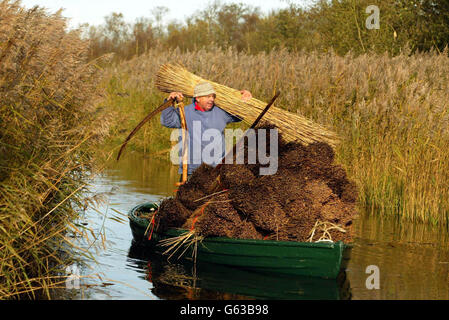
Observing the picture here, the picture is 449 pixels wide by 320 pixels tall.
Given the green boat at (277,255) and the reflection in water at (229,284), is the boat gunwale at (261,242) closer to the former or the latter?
the green boat at (277,255)

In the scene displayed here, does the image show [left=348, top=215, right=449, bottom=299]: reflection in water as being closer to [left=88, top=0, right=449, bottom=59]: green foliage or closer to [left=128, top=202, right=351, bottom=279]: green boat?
[left=128, top=202, right=351, bottom=279]: green boat

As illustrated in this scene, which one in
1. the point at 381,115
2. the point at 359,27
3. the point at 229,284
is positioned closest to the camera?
the point at 229,284

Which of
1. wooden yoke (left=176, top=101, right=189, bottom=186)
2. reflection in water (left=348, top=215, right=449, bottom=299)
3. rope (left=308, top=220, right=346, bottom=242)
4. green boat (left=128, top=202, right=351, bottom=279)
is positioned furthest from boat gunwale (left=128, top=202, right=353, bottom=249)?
wooden yoke (left=176, top=101, right=189, bottom=186)

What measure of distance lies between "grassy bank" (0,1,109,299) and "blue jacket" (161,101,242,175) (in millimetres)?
1797

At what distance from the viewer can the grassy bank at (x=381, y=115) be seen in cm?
970

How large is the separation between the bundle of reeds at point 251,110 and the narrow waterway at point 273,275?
1431 mm

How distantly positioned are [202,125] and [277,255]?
2.54 meters

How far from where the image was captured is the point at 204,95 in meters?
9.01

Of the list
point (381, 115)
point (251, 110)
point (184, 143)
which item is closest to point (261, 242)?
point (184, 143)

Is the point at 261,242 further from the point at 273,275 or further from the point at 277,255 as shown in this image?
the point at 273,275

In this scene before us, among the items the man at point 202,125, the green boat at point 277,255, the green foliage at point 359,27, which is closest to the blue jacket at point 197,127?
the man at point 202,125

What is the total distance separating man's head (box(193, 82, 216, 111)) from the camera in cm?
902

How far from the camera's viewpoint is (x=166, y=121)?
899 centimetres
